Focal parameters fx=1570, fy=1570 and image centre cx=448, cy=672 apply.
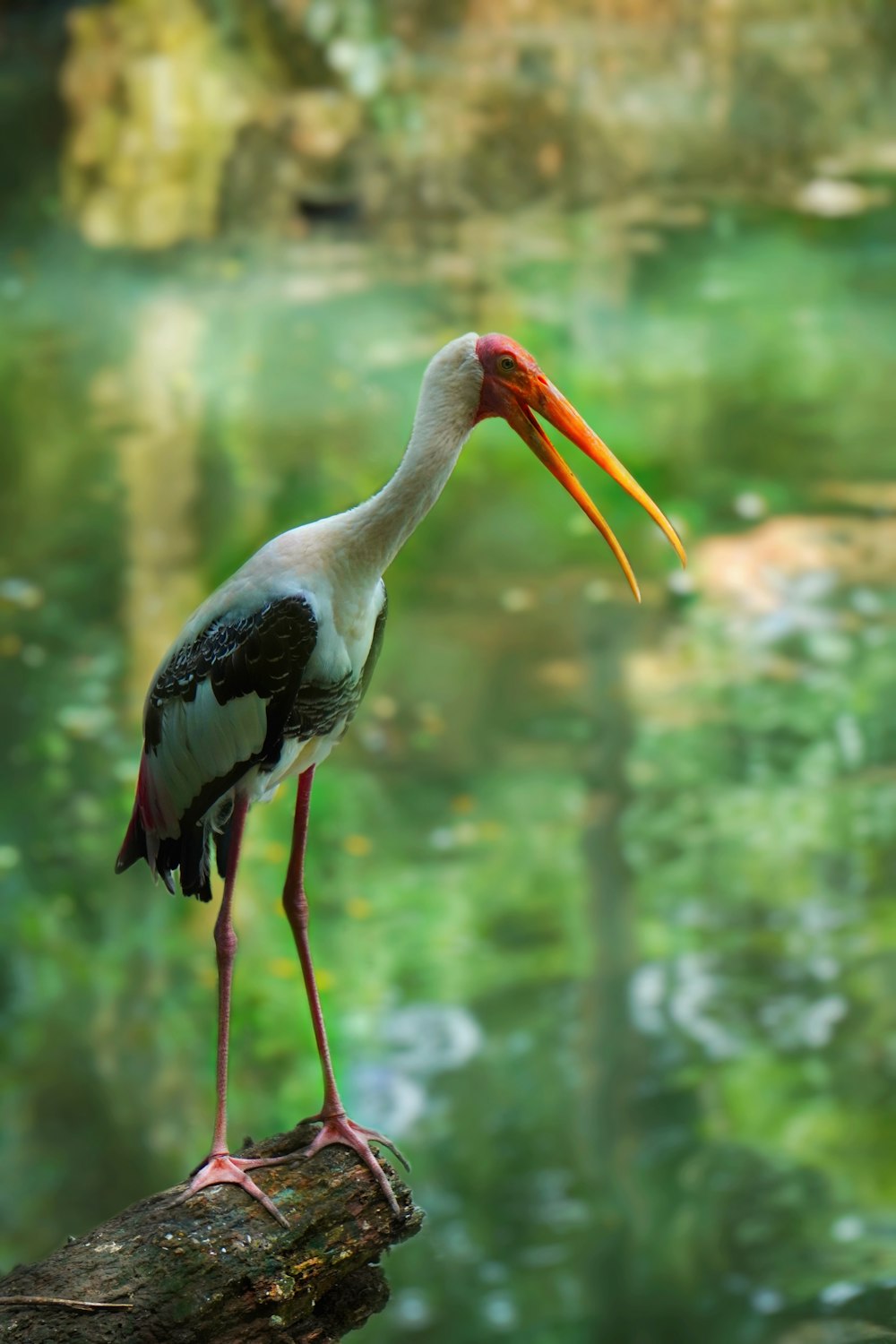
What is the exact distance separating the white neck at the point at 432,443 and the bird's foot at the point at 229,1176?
0.96 metres

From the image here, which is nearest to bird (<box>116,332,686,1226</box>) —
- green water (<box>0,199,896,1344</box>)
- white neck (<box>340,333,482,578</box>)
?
white neck (<box>340,333,482,578</box>)

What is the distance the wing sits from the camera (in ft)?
7.86

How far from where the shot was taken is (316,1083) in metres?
6.02

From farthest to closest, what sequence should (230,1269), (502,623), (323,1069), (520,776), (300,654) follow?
(502,623)
(520,776)
(323,1069)
(300,654)
(230,1269)

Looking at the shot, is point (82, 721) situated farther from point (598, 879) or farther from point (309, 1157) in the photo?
point (309, 1157)

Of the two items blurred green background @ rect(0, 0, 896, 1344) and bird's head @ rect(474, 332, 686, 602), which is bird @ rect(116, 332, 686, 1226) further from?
blurred green background @ rect(0, 0, 896, 1344)

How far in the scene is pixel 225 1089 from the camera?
2.45 meters

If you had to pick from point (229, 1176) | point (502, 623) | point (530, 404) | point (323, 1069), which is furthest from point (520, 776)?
point (530, 404)

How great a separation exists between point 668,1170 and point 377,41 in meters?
5.43

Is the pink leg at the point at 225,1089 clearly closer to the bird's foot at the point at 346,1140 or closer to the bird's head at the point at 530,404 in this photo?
the bird's foot at the point at 346,1140

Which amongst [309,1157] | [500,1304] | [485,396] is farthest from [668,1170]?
[485,396]

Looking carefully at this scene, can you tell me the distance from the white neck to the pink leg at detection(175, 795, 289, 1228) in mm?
539

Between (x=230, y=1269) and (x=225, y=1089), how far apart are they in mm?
274

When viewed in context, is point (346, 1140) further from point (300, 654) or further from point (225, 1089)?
point (300, 654)
